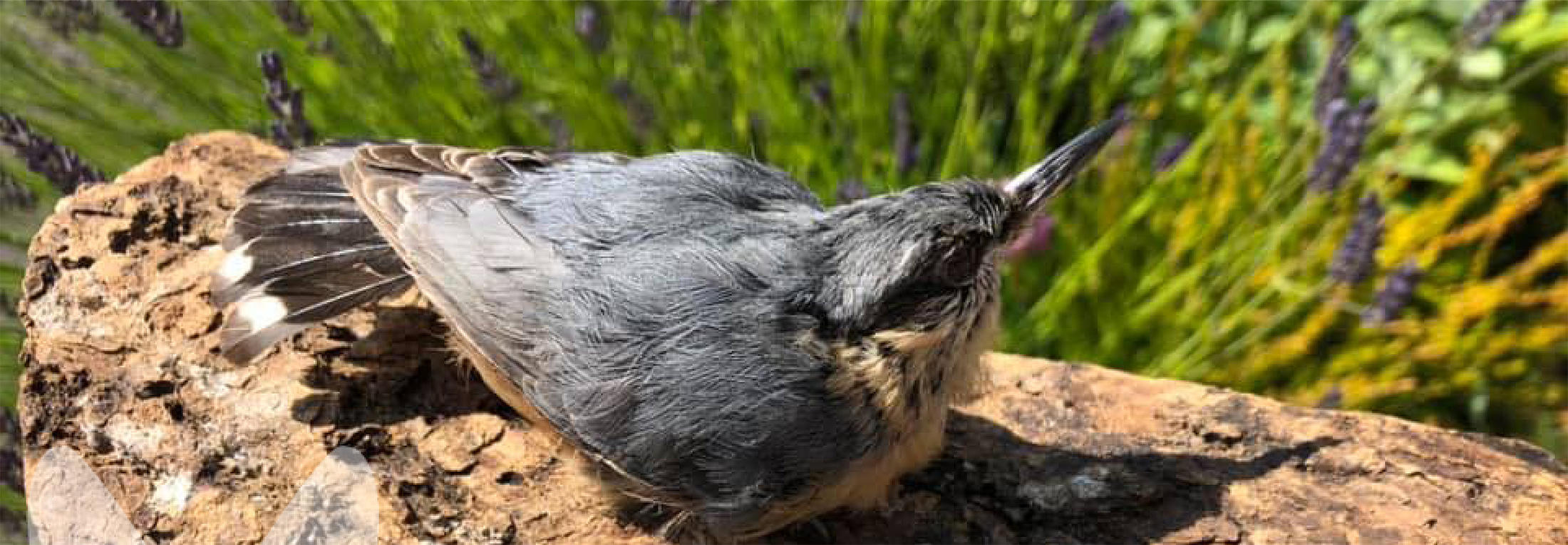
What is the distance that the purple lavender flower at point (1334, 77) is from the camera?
3410 millimetres

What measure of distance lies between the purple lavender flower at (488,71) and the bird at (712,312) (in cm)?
99

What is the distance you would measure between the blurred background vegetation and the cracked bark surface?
2.61ft

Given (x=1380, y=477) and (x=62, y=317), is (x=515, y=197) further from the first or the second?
(x=1380, y=477)

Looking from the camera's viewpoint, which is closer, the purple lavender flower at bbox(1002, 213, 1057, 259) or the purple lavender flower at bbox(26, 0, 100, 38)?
the purple lavender flower at bbox(26, 0, 100, 38)

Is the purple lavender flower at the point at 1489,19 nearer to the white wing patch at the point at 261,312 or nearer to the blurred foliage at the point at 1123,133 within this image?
the blurred foliage at the point at 1123,133

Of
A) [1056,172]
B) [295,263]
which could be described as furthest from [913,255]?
[295,263]

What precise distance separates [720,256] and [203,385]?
1161 millimetres

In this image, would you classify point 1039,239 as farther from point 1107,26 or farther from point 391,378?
point 391,378

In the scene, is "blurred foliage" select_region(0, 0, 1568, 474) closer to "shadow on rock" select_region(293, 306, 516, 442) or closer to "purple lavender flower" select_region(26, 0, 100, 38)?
"purple lavender flower" select_region(26, 0, 100, 38)

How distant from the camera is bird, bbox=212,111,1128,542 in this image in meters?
2.34

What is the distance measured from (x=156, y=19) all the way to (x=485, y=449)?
160 centimetres

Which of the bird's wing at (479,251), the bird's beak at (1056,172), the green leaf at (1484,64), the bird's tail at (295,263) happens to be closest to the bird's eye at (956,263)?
the bird's beak at (1056,172)

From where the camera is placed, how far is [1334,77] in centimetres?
344

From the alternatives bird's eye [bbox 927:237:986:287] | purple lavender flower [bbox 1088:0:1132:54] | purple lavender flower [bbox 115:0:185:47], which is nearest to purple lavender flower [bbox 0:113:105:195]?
purple lavender flower [bbox 115:0:185:47]
